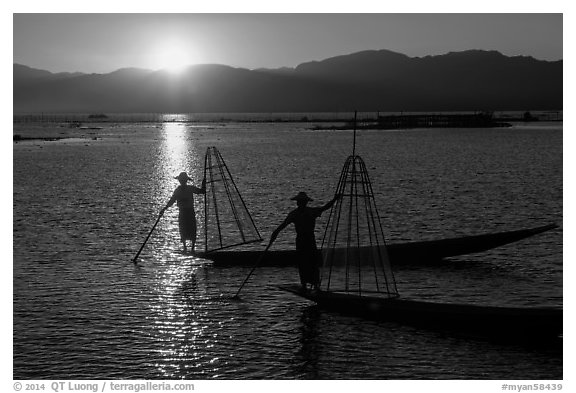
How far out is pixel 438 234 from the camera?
→ 25.7 metres

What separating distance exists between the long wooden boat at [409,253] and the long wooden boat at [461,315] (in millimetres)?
Result: 4908

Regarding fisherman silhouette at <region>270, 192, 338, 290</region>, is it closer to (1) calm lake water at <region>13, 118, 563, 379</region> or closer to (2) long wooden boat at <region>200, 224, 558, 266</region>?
(1) calm lake water at <region>13, 118, 563, 379</region>

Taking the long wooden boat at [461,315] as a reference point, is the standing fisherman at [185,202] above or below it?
above

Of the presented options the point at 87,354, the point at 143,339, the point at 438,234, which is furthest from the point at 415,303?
the point at 438,234

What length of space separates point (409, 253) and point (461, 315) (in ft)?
21.0

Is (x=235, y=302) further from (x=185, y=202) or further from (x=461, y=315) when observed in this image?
(x=461, y=315)

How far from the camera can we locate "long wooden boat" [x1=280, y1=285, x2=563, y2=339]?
13562 millimetres

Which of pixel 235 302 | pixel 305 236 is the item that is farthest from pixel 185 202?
pixel 305 236

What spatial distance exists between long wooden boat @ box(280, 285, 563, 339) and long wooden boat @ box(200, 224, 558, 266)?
4908mm

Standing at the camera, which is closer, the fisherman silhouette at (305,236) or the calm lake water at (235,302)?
the calm lake water at (235,302)

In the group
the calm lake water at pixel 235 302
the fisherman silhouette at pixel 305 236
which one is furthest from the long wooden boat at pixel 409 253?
the fisherman silhouette at pixel 305 236

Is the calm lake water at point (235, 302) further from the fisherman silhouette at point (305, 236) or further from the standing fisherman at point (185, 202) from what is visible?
the standing fisherman at point (185, 202)

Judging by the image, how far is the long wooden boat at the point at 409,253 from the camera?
66.8 feet
